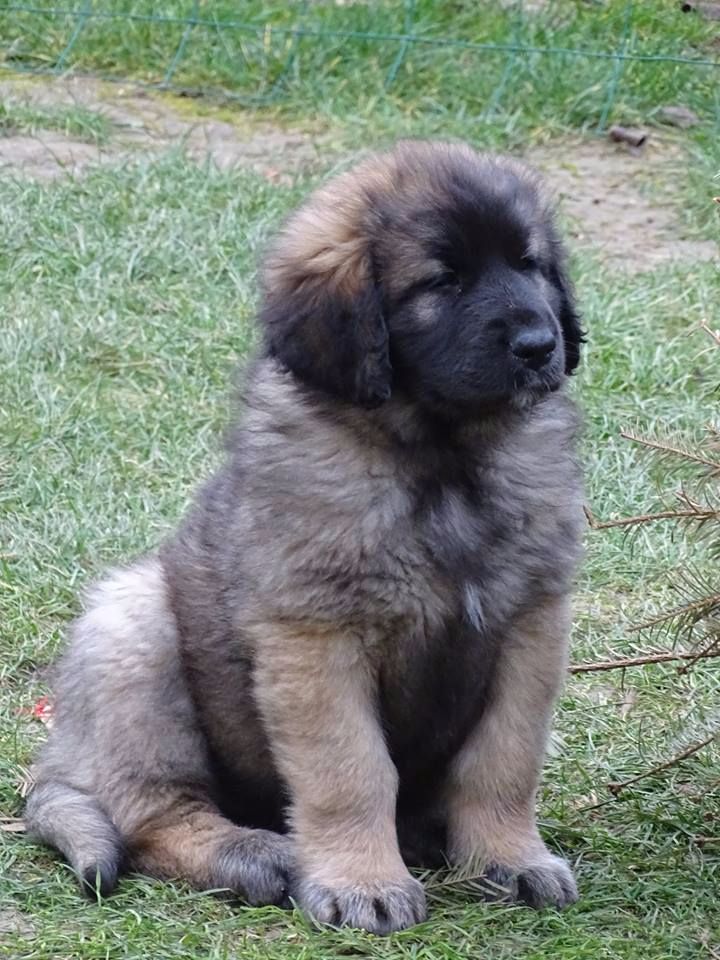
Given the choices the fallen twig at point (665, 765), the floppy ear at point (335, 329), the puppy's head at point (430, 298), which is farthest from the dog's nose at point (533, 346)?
the fallen twig at point (665, 765)

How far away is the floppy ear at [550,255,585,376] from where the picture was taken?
4087mm

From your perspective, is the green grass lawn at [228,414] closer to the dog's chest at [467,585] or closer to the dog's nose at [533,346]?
the dog's chest at [467,585]

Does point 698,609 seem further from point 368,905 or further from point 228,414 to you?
point 228,414

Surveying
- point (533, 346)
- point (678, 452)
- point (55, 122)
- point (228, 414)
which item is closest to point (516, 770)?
point (678, 452)

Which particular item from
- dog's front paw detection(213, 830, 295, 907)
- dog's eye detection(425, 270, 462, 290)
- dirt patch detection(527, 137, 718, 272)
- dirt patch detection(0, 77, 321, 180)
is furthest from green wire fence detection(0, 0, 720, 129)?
dog's front paw detection(213, 830, 295, 907)

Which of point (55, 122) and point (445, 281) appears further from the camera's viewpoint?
point (55, 122)

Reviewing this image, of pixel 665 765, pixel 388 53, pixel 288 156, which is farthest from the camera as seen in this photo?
pixel 388 53

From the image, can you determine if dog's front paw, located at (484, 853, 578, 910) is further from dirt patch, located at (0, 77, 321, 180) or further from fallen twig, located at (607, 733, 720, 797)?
dirt patch, located at (0, 77, 321, 180)

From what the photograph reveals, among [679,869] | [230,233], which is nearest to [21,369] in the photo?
[230,233]

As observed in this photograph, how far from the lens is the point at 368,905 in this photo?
378 centimetres

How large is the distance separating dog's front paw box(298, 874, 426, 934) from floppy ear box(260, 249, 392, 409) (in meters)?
1.06

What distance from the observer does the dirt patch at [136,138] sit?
8.98 metres

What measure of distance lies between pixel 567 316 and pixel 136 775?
1503mm

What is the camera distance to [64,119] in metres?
9.33
